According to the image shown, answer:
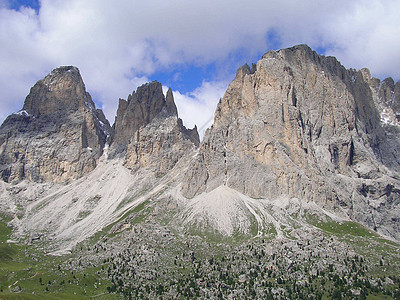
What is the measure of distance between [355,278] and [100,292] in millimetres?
100110

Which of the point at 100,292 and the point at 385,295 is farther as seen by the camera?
the point at 100,292

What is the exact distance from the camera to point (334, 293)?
15100cm

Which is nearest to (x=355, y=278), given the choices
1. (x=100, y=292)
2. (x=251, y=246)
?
(x=251, y=246)

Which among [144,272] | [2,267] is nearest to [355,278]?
[144,272]

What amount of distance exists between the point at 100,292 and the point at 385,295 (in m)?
108

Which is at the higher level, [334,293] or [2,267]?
[2,267]

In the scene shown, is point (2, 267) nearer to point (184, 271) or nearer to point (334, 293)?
point (184, 271)

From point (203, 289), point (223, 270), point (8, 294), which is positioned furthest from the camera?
point (223, 270)

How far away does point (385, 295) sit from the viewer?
491ft

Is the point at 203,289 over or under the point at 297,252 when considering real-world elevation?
under

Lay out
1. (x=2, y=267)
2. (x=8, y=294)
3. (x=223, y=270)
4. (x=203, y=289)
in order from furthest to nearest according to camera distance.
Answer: (x=2, y=267), (x=223, y=270), (x=203, y=289), (x=8, y=294)

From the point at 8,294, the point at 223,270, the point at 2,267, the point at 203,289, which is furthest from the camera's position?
the point at 2,267

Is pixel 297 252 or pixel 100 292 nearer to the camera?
pixel 100 292

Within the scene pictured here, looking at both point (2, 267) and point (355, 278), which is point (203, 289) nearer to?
point (355, 278)
